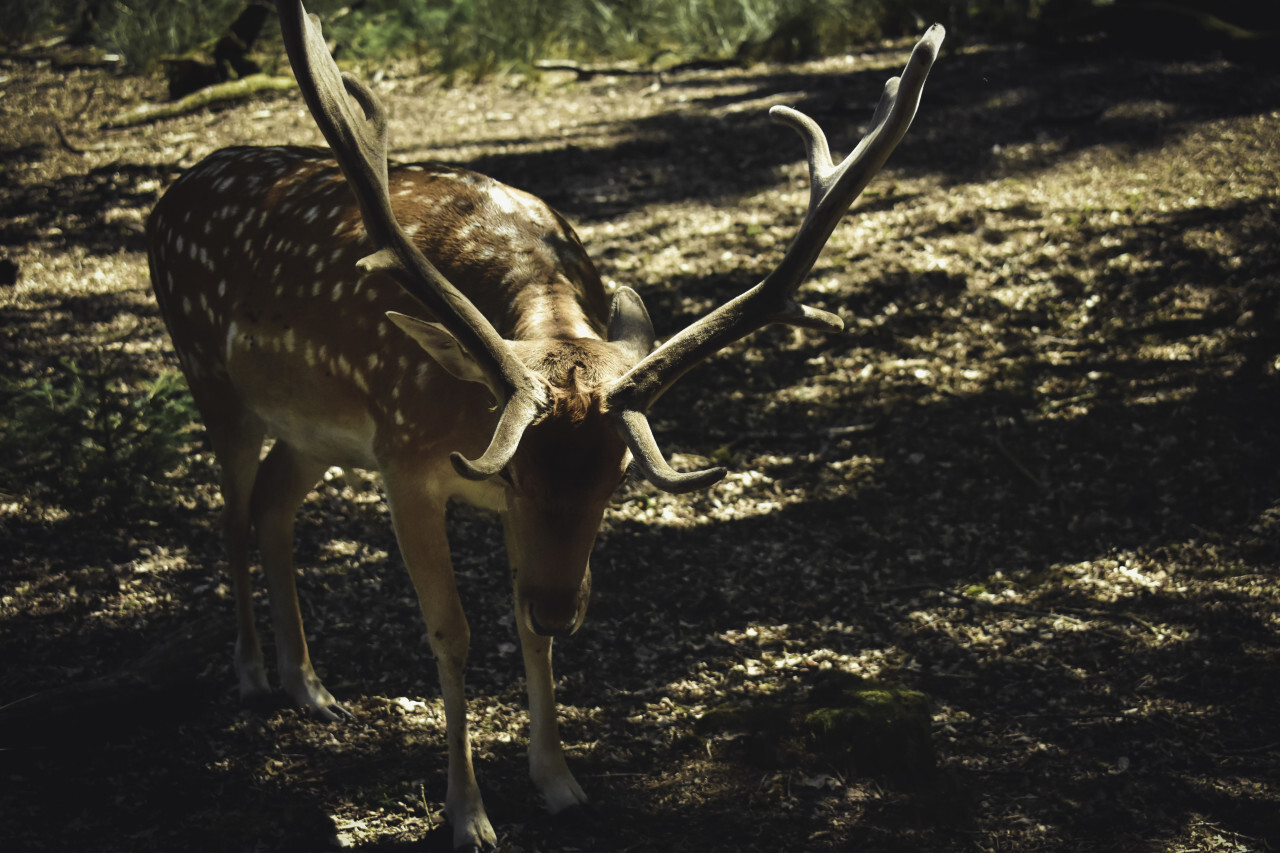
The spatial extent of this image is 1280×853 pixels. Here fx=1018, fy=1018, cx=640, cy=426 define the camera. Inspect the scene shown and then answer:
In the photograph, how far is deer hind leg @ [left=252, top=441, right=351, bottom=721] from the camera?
3729mm

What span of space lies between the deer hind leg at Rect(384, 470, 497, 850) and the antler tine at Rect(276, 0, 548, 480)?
0.66 metres

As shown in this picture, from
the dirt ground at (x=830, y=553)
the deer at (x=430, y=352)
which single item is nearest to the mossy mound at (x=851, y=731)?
the dirt ground at (x=830, y=553)

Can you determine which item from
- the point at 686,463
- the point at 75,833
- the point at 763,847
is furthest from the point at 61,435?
the point at 763,847

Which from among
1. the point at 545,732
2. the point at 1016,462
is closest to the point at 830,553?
the point at 1016,462

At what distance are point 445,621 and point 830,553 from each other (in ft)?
7.08

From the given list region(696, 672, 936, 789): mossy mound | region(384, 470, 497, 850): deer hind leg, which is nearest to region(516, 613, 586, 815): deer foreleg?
region(384, 470, 497, 850): deer hind leg

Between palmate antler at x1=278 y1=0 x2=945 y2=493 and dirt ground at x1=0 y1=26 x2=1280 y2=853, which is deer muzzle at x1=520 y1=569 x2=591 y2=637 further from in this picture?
dirt ground at x1=0 y1=26 x2=1280 y2=853

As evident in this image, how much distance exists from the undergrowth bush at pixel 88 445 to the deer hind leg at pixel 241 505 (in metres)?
0.92

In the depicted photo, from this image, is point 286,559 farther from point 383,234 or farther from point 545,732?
point 383,234

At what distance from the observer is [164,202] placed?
399 cm

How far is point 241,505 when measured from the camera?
3.80 meters

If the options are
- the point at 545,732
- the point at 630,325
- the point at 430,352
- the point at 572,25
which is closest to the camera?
the point at 430,352

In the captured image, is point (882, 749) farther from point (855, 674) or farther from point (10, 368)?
point (10, 368)

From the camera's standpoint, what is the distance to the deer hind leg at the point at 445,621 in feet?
10.2
